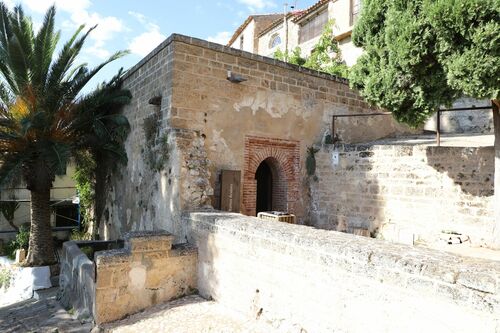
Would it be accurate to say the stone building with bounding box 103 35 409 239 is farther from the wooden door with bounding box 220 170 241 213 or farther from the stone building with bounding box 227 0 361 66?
the stone building with bounding box 227 0 361 66

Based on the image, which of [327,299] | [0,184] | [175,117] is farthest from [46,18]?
[327,299]

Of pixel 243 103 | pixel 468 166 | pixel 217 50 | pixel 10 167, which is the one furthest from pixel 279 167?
pixel 10 167

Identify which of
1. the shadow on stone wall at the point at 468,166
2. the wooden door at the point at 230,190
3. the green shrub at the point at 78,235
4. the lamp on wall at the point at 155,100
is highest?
the lamp on wall at the point at 155,100

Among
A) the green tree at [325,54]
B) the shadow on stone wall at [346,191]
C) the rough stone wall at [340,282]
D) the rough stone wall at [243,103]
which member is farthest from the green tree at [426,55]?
the green tree at [325,54]

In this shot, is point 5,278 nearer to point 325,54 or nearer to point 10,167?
point 10,167

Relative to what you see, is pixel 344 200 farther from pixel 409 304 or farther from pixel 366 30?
pixel 409 304

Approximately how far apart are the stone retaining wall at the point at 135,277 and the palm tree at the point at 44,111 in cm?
388

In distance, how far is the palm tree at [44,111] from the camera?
28.3 ft

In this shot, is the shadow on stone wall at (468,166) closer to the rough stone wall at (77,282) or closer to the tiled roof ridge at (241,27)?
the rough stone wall at (77,282)

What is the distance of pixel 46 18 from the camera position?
918 centimetres

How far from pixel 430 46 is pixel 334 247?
3.09m

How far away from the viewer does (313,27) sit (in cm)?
2134

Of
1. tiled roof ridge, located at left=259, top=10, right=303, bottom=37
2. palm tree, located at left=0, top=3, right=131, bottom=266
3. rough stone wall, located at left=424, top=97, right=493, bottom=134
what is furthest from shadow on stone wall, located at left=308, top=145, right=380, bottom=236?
tiled roof ridge, located at left=259, top=10, right=303, bottom=37

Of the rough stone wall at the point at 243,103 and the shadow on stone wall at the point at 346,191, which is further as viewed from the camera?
the shadow on stone wall at the point at 346,191
